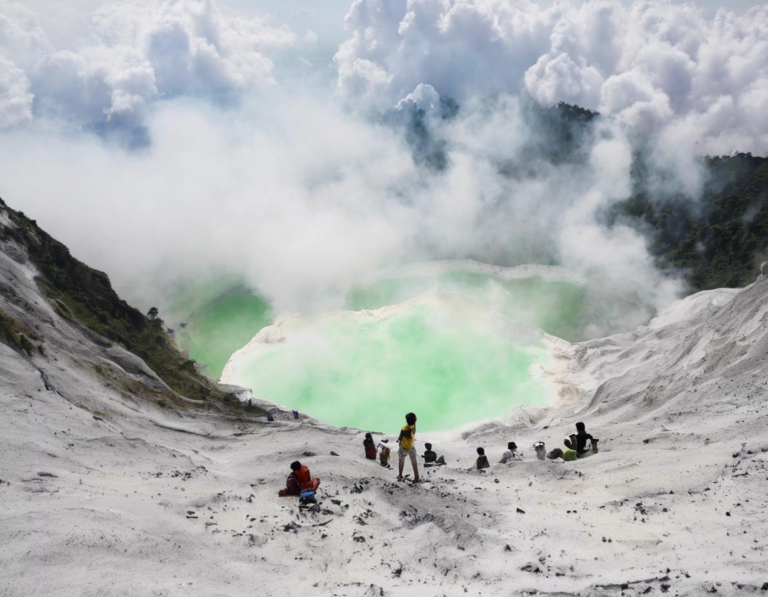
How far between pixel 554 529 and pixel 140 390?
2539 cm

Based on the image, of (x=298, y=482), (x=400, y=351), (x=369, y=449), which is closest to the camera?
(x=298, y=482)

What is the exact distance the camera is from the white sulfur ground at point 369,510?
10.2 m

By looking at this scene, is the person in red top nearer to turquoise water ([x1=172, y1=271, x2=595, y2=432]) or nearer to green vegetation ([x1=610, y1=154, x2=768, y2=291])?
turquoise water ([x1=172, y1=271, x2=595, y2=432])

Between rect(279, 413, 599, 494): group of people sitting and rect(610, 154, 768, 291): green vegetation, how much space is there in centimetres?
Answer: 5202

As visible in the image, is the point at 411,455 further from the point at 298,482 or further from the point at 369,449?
the point at 369,449

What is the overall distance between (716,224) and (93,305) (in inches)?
3334

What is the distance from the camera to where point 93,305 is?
38688mm

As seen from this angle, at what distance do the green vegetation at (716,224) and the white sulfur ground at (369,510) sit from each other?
51.6m

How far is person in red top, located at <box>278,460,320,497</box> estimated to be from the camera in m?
16.1

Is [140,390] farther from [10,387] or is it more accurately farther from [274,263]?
[274,263]

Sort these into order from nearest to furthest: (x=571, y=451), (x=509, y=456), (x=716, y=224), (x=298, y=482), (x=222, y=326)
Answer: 1. (x=298, y=482)
2. (x=571, y=451)
3. (x=509, y=456)
4. (x=222, y=326)
5. (x=716, y=224)

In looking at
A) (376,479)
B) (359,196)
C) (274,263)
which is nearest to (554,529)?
(376,479)

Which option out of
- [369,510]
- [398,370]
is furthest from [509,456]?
[398,370]

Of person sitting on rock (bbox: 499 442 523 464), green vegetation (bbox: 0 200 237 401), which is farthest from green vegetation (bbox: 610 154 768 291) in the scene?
green vegetation (bbox: 0 200 237 401)
